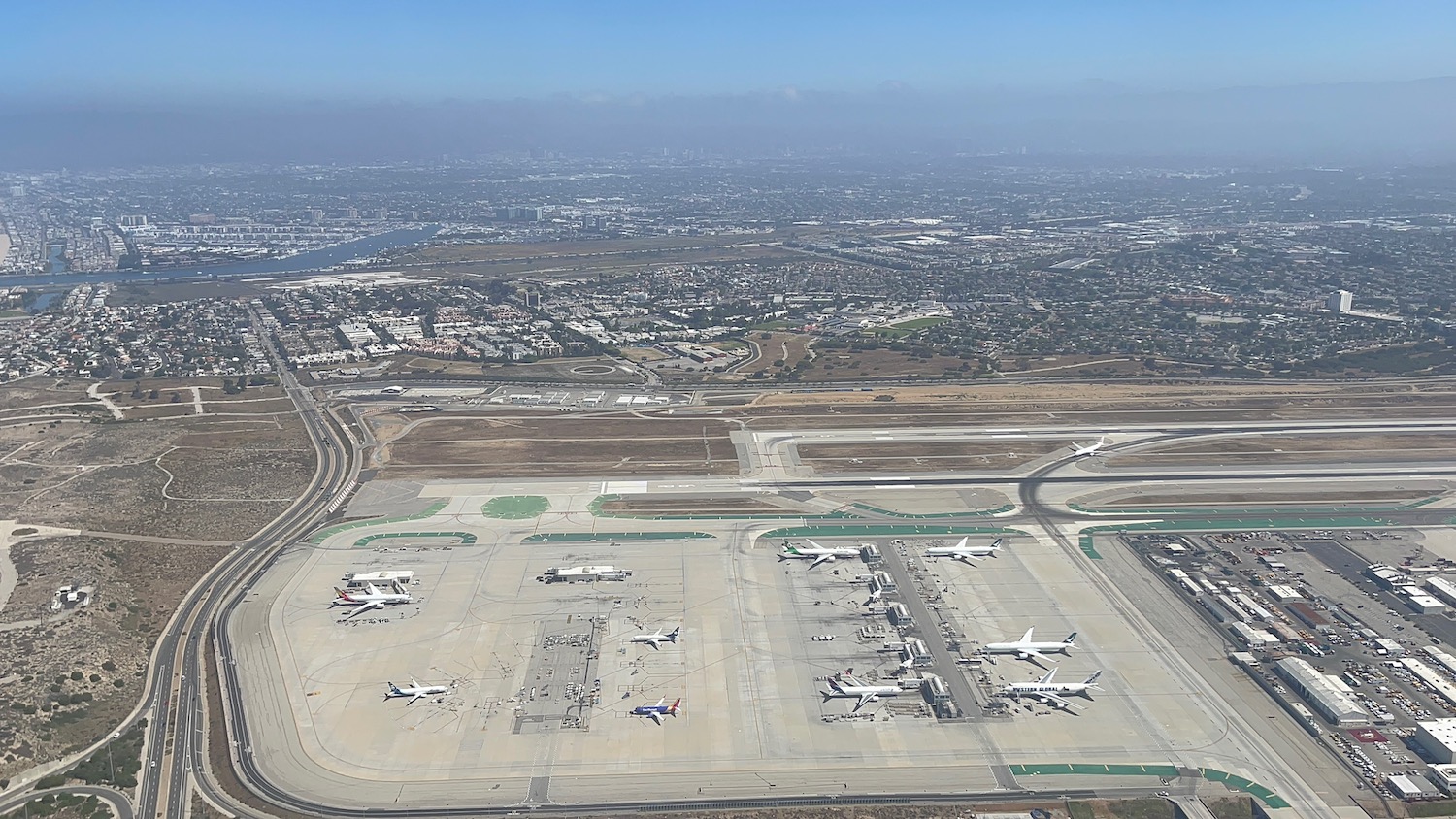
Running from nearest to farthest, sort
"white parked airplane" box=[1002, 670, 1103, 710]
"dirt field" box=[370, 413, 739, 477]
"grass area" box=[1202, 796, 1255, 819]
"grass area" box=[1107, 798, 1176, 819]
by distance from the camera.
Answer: "grass area" box=[1107, 798, 1176, 819] → "grass area" box=[1202, 796, 1255, 819] → "white parked airplane" box=[1002, 670, 1103, 710] → "dirt field" box=[370, 413, 739, 477]

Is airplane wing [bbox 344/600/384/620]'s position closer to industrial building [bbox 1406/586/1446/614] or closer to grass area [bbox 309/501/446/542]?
grass area [bbox 309/501/446/542]

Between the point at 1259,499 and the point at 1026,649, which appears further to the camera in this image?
the point at 1259,499

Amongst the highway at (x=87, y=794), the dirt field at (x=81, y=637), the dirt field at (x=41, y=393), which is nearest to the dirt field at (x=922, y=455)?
the dirt field at (x=81, y=637)

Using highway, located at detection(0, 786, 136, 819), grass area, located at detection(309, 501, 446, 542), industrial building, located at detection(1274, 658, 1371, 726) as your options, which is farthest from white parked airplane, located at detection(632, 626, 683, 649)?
industrial building, located at detection(1274, 658, 1371, 726)

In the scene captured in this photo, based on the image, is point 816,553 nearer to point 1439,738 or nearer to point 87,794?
point 1439,738

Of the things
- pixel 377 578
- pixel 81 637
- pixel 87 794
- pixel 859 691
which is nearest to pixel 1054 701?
pixel 859 691

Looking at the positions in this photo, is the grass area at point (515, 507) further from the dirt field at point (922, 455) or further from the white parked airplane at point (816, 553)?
the dirt field at point (922, 455)
